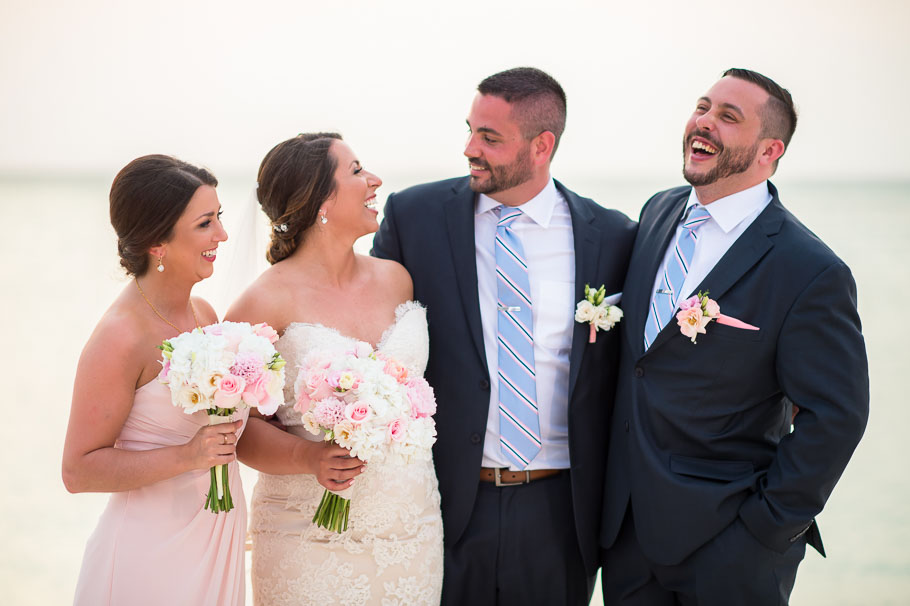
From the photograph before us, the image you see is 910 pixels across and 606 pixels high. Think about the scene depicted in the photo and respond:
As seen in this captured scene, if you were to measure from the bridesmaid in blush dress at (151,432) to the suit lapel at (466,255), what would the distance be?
100cm

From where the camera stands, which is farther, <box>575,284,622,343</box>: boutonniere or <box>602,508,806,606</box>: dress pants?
<box>575,284,622,343</box>: boutonniere

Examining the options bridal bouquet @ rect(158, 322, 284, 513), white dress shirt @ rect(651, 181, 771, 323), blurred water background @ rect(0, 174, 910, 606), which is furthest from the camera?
blurred water background @ rect(0, 174, 910, 606)

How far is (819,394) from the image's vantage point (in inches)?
113

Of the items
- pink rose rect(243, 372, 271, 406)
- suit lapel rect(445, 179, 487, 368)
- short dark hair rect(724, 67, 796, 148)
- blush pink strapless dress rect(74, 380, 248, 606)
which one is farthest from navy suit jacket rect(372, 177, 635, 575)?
pink rose rect(243, 372, 271, 406)

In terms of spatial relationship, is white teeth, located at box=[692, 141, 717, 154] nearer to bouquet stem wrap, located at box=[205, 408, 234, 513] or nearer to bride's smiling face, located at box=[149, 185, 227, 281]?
bride's smiling face, located at box=[149, 185, 227, 281]

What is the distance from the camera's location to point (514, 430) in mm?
3338

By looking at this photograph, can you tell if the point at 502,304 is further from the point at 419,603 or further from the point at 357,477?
the point at 419,603

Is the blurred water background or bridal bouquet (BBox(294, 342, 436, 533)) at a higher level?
bridal bouquet (BBox(294, 342, 436, 533))

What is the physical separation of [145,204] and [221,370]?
732 mm

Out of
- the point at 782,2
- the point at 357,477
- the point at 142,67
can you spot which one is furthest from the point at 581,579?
the point at 142,67

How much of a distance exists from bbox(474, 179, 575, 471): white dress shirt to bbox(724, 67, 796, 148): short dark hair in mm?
918

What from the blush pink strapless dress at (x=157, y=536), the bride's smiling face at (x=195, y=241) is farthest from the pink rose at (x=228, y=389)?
the bride's smiling face at (x=195, y=241)

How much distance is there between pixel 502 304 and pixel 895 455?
7.97m

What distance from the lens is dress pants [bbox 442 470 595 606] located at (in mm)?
3326
